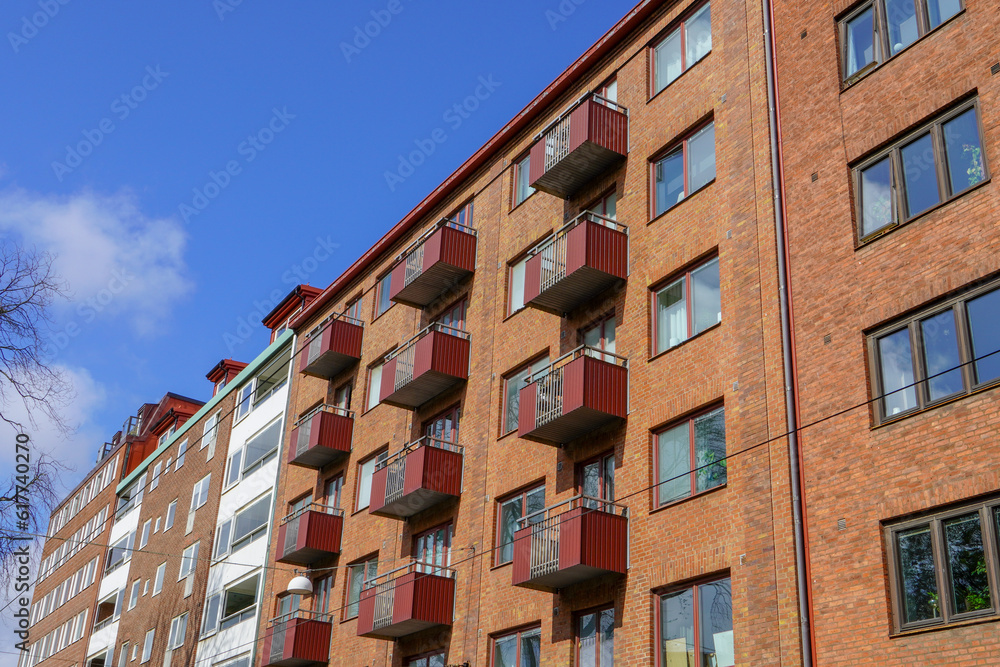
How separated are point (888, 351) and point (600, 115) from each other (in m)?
10.8

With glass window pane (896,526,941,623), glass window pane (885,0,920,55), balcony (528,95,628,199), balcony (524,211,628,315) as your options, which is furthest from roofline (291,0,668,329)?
glass window pane (896,526,941,623)

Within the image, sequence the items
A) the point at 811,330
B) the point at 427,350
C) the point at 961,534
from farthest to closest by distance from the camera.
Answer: the point at 427,350
the point at 811,330
the point at 961,534

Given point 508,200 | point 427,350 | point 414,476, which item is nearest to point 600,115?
point 508,200

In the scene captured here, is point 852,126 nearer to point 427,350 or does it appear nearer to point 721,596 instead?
point 721,596

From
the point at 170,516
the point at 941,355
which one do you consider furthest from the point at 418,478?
the point at 170,516

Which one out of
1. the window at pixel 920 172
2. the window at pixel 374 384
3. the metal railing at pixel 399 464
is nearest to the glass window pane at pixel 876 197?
the window at pixel 920 172

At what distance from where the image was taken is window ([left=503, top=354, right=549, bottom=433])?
2658 cm

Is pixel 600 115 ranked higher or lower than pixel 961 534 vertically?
higher

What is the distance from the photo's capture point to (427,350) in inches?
1139

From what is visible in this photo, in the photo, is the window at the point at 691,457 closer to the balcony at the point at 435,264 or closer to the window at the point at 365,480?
the balcony at the point at 435,264

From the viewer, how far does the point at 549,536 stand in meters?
21.9

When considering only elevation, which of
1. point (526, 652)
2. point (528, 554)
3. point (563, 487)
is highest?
point (563, 487)

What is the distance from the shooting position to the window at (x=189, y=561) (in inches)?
1722

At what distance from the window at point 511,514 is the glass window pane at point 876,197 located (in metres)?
9.73
